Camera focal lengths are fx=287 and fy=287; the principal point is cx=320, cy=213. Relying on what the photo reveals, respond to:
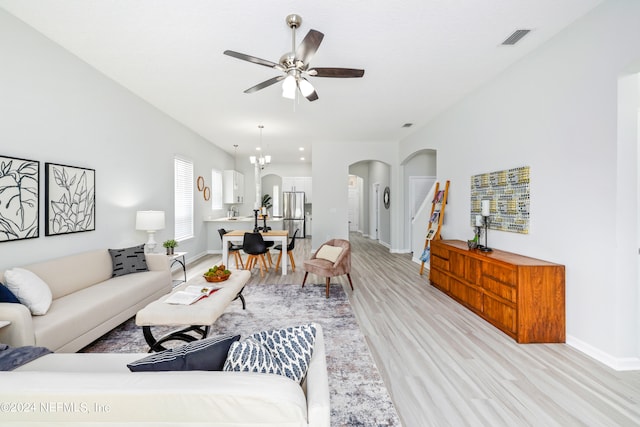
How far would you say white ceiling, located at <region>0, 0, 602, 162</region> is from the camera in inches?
92.9

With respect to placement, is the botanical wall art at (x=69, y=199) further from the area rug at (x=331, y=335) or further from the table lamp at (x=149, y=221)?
the area rug at (x=331, y=335)

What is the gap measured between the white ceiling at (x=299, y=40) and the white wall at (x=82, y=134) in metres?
0.22

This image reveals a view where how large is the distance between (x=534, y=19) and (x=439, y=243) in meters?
2.80

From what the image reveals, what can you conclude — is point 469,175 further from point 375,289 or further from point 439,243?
point 375,289

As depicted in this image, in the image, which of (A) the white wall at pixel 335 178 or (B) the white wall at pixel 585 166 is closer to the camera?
(B) the white wall at pixel 585 166

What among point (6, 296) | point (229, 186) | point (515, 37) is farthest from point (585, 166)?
point (229, 186)

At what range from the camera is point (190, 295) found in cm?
260

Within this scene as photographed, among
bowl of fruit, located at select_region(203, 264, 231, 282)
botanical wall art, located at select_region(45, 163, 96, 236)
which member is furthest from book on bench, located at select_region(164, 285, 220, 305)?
botanical wall art, located at select_region(45, 163, 96, 236)

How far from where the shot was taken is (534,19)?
2506 millimetres

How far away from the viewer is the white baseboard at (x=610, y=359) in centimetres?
225

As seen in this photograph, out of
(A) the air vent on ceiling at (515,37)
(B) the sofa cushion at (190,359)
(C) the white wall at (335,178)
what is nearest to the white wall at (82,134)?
(B) the sofa cushion at (190,359)

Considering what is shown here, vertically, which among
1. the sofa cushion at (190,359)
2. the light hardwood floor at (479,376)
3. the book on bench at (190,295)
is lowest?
the light hardwood floor at (479,376)

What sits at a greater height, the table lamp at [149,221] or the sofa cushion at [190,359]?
the table lamp at [149,221]

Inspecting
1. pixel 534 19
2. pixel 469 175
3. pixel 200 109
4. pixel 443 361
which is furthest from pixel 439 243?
pixel 200 109
